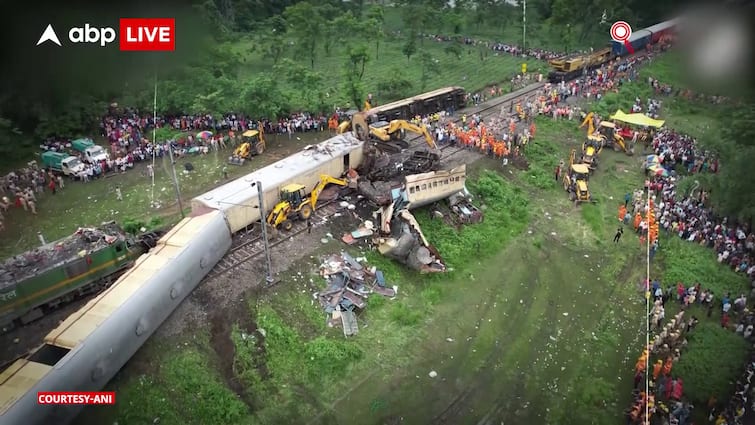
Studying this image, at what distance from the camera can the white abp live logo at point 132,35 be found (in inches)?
561

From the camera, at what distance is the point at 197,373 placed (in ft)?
52.4

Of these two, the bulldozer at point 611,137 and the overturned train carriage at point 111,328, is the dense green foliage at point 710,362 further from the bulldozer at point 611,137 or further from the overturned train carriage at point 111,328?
the overturned train carriage at point 111,328

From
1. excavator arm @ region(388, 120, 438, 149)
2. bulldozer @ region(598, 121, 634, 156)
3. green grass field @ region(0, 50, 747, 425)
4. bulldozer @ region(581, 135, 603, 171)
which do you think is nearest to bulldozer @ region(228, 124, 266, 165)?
green grass field @ region(0, 50, 747, 425)

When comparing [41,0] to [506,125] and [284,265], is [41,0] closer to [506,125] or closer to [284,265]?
[284,265]

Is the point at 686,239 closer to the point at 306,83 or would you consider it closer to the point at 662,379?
the point at 662,379

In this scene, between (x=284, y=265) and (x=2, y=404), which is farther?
(x=284, y=265)

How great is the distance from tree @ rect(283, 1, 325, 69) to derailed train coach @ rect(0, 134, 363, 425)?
2249cm

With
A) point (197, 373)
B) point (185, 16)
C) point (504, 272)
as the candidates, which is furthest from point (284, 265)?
point (185, 16)

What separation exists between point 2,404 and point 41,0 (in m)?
9.22

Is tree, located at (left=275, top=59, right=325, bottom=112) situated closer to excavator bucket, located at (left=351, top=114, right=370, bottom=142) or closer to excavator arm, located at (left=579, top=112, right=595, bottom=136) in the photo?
excavator bucket, located at (left=351, top=114, right=370, bottom=142)

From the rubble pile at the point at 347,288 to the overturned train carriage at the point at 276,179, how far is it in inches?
147

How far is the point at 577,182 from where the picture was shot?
88.8 feet

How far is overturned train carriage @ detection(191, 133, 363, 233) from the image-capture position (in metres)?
20.6

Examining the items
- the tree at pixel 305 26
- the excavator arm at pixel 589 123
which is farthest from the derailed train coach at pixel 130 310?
the tree at pixel 305 26
